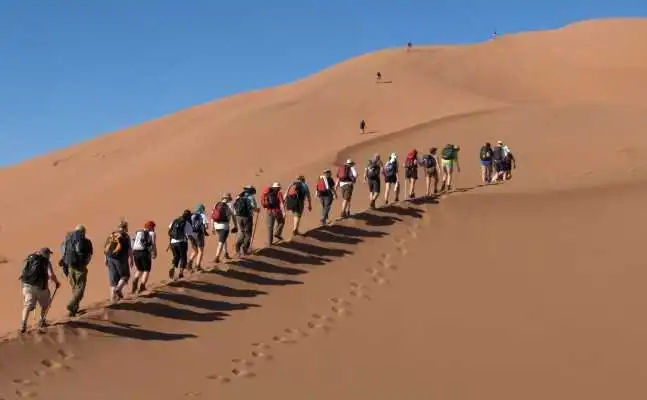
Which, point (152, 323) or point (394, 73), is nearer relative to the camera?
point (152, 323)

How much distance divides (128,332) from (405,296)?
4.32m

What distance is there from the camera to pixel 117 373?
9.17m

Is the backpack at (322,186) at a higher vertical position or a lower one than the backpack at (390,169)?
lower

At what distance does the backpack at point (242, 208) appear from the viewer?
530 inches

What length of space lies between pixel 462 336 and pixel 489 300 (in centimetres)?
147

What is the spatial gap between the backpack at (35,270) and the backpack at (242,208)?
4.19 metres

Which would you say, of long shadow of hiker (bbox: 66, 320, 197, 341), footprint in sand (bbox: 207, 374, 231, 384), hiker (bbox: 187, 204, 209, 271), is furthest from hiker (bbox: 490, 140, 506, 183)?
footprint in sand (bbox: 207, 374, 231, 384)

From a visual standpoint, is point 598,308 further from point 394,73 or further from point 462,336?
point 394,73

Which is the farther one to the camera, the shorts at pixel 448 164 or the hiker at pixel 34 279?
the shorts at pixel 448 164

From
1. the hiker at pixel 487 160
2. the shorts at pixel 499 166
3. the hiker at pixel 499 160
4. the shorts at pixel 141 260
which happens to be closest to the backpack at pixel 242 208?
the shorts at pixel 141 260

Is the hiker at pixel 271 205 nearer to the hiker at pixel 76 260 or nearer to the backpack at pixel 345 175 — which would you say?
the backpack at pixel 345 175

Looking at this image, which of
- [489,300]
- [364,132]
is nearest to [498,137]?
[364,132]

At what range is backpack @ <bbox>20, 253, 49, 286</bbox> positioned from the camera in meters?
9.84

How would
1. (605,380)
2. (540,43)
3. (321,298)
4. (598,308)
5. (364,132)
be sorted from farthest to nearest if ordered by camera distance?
(540,43)
(364,132)
(321,298)
(598,308)
(605,380)
